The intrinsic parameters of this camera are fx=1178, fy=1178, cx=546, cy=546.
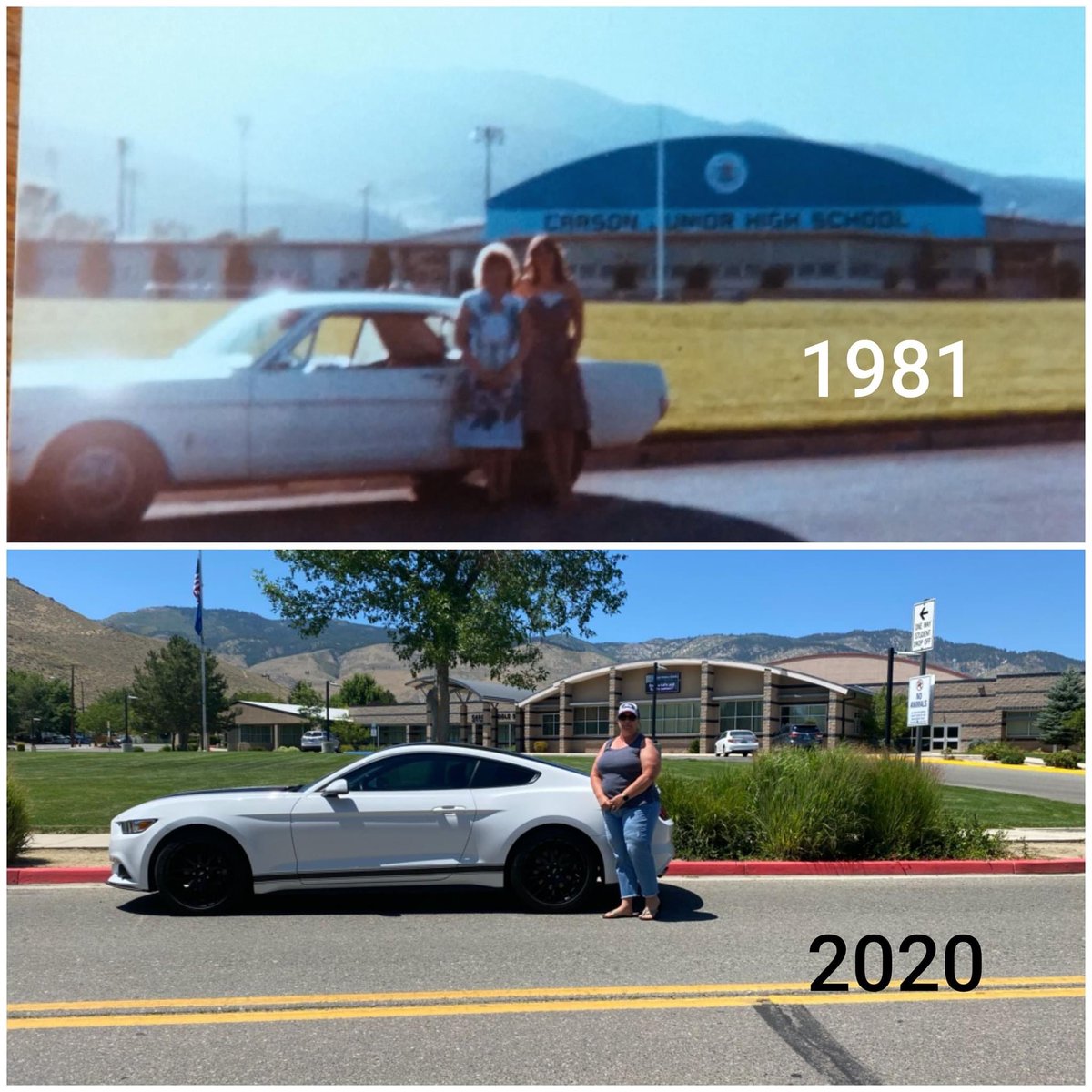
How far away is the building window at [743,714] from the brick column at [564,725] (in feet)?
25.0

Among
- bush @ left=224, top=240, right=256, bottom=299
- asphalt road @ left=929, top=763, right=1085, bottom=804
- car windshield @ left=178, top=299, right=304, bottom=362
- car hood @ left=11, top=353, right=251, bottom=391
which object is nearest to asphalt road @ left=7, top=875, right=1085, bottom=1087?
car hood @ left=11, top=353, right=251, bottom=391

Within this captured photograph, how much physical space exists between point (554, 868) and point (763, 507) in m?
2.98

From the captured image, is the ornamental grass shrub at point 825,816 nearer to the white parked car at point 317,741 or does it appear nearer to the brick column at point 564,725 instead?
the brick column at point 564,725

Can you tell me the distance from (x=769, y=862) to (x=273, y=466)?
5.88 m

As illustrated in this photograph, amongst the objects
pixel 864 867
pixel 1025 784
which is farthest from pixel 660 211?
pixel 1025 784

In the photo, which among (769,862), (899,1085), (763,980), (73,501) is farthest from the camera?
(769,862)

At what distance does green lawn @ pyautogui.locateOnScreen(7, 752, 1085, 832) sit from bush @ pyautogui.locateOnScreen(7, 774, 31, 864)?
270 cm

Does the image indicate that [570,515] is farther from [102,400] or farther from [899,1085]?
[899,1085]

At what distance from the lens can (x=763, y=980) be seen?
20.7 feet

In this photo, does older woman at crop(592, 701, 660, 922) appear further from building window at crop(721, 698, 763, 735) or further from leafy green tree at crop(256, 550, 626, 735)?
building window at crop(721, 698, 763, 735)

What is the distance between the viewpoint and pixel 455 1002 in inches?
228

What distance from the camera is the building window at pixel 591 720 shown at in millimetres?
28172

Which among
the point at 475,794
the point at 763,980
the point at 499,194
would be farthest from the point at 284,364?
the point at 763,980

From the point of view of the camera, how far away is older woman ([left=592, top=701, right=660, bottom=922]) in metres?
8.17
